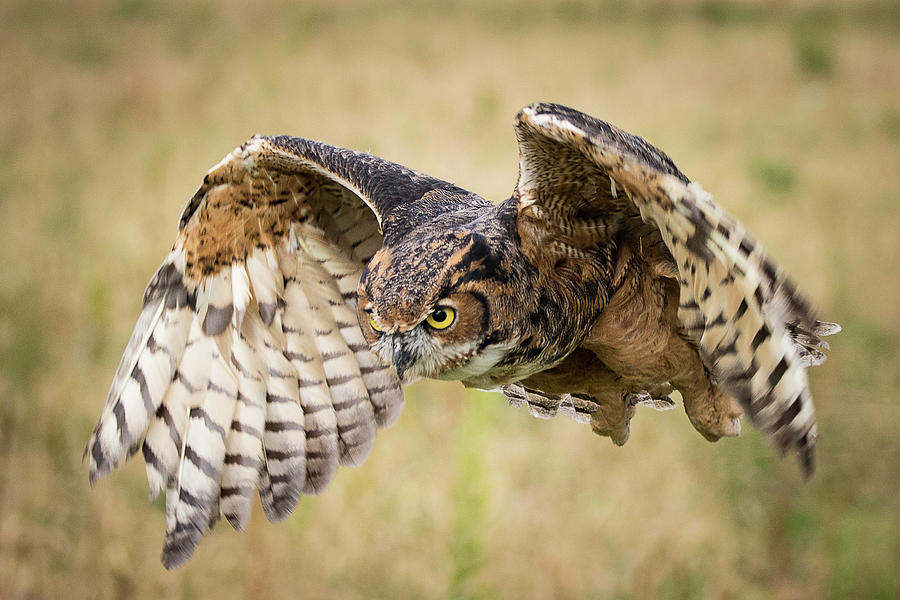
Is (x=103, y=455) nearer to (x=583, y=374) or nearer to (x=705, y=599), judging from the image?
(x=583, y=374)

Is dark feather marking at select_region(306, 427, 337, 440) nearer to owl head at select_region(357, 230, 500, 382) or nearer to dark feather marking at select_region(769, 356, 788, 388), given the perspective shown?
owl head at select_region(357, 230, 500, 382)

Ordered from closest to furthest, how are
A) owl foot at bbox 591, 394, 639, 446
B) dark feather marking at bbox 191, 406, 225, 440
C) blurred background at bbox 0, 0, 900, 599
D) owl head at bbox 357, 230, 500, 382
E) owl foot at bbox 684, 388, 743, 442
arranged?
1. owl head at bbox 357, 230, 500, 382
2. owl foot at bbox 684, 388, 743, 442
3. owl foot at bbox 591, 394, 639, 446
4. dark feather marking at bbox 191, 406, 225, 440
5. blurred background at bbox 0, 0, 900, 599

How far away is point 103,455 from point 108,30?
10.5 meters

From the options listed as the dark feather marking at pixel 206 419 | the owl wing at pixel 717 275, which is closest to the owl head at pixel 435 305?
the owl wing at pixel 717 275

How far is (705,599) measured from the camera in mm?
5043

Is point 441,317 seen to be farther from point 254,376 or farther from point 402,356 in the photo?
point 254,376

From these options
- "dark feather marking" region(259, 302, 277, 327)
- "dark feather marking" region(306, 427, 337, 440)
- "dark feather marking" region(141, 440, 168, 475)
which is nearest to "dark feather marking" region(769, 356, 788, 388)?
"dark feather marking" region(306, 427, 337, 440)

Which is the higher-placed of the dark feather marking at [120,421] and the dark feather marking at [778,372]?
the dark feather marking at [778,372]

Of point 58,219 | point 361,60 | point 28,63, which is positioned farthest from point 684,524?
point 28,63

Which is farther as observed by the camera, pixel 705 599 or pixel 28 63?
pixel 28 63

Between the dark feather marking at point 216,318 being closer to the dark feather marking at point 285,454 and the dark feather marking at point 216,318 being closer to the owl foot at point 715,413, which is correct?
the dark feather marking at point 285,454

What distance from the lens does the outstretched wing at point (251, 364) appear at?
9.67 ft

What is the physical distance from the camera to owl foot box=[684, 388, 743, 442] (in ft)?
8.04

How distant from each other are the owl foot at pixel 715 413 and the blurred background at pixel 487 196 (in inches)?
52.4
